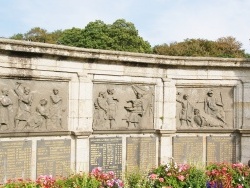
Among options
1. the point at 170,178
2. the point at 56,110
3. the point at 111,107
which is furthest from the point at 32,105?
the point at 170,178

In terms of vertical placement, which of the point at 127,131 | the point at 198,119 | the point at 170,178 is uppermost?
the point at 198,119

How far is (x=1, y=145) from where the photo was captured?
9.78 metres

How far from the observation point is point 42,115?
10516 mm

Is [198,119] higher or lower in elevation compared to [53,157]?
higher

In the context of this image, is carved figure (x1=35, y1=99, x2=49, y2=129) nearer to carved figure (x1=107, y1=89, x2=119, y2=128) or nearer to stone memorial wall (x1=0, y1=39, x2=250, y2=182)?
stone memorial wall (x1=0, y1=39, x2=250, y2=182)

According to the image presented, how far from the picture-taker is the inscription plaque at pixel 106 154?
37.5ft

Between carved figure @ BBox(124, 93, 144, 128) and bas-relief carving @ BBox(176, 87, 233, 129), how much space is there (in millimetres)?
1333

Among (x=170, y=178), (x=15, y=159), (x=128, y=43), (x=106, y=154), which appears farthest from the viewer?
(x=128, y=43)

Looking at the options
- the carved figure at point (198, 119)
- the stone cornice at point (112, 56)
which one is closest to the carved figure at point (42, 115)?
the stone cornice at point (112, 56)

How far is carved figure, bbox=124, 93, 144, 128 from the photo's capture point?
39.5ft

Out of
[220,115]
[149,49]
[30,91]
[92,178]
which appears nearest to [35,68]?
[30,91]

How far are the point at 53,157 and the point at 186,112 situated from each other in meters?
4.53

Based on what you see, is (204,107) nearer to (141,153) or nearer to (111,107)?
(141,153)

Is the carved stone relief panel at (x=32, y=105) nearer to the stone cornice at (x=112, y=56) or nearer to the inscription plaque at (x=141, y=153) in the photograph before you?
the stone cornice at (x=112, y=56)
